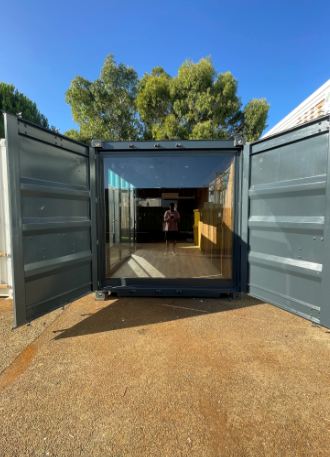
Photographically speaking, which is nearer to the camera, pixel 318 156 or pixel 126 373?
pixel 126 373

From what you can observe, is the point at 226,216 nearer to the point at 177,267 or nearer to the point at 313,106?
the point at 177,267

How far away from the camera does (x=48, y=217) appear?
8.14 ft

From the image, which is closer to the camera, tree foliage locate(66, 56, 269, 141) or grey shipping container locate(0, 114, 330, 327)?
grey shipping container locate(0, 114, 330, 327)

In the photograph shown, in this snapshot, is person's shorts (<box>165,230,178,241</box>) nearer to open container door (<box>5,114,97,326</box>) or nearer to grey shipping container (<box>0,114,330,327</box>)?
grey shipping container (<box>0,114,330,327</box>)

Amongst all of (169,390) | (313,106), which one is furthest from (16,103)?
(169,390)

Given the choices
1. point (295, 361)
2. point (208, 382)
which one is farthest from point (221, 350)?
point (295, 361)

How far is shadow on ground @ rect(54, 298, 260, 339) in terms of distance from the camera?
2.70 m

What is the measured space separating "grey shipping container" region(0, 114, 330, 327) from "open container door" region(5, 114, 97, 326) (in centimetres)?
1

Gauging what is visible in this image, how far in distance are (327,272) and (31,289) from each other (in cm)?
290

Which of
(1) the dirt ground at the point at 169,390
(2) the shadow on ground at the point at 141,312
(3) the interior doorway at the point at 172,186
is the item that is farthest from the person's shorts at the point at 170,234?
(1) the dirt ground at the point at 169,390

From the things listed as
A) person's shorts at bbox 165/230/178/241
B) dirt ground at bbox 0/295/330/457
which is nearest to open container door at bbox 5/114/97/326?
dirt ground at bbox 0/295/330/457

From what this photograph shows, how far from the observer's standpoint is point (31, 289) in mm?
2314

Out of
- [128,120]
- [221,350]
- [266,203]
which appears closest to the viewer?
[221,350]

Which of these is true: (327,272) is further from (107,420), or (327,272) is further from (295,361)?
(107,420)
